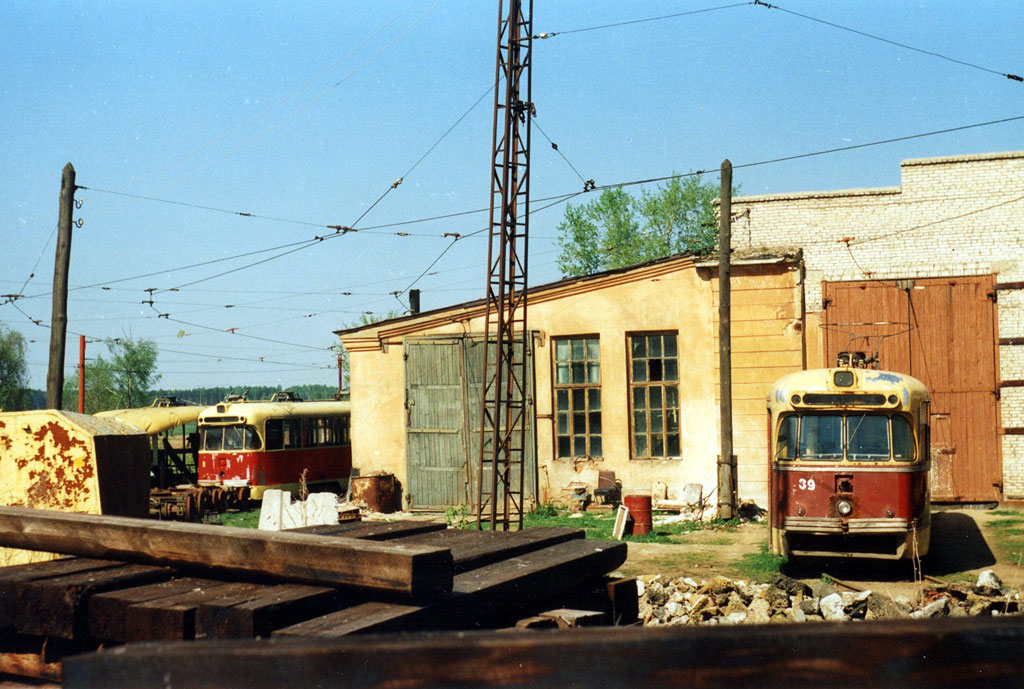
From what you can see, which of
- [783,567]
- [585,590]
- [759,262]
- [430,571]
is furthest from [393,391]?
[430,571]

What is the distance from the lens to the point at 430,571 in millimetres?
2660

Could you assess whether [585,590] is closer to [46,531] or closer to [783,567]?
[46,531]

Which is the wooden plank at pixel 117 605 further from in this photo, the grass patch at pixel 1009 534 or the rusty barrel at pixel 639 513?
the rusty barrel at pixel 639 513

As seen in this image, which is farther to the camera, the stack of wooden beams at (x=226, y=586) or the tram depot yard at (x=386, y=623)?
the stack of wooden beams at (x=226, y=586)

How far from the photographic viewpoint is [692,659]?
135cm

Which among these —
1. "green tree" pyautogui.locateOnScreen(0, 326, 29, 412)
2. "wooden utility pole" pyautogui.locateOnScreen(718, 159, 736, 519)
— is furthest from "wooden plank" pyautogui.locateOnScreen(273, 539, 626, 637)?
"green tree" pyautogui.locateOnScreen(0, 326, 29, 412)

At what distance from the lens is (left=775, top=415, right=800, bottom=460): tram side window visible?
12984mm

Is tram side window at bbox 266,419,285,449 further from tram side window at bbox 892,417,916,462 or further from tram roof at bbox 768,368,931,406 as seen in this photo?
tram side window at bbox 892,417,916,462

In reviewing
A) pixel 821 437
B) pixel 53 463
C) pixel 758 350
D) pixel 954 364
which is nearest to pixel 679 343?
pixel 758 350

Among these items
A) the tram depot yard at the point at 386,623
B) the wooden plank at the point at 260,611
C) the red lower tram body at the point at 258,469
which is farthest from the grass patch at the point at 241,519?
the wooden plank at the point at 260,611

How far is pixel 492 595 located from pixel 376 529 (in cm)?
122

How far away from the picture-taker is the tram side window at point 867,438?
1264 centimetres

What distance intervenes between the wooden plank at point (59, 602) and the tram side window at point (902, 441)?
37.7 ft

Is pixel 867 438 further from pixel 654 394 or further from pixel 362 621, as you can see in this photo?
pixel 362 621
